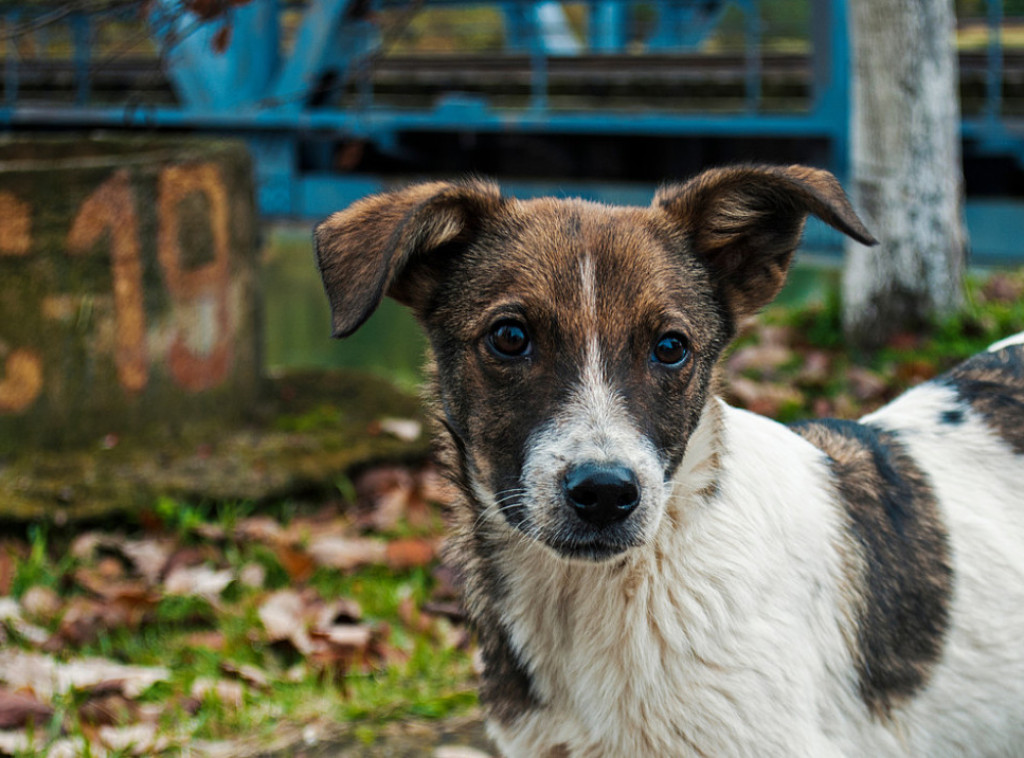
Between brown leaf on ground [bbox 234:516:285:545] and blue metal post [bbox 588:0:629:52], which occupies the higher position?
blue metal post [bbox 588:0:629:52]

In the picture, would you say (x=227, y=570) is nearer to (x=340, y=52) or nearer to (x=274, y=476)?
(x=274, y=476)

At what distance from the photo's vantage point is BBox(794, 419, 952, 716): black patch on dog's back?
261 cm

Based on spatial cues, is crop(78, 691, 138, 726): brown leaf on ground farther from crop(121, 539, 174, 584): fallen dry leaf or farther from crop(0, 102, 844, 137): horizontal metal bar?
crop(0, 102, 844, 137): horizontal metal bar

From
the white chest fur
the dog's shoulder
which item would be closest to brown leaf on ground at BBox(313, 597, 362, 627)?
the white chest fur

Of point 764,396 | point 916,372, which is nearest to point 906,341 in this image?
point 916,372

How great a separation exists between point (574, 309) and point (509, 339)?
0.58 feet

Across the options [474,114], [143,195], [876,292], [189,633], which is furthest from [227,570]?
[474,114]

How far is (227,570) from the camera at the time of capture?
487cm

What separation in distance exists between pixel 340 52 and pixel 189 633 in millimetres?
6425

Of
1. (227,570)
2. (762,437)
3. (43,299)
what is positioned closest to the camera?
(762,437)

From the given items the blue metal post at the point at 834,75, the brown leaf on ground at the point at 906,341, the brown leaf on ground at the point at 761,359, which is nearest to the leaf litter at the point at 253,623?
the brown leaf on ground at the point at 906,341

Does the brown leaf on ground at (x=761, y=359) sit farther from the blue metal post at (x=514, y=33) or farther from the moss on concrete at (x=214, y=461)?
the blue metal post at (x=514, y=33)

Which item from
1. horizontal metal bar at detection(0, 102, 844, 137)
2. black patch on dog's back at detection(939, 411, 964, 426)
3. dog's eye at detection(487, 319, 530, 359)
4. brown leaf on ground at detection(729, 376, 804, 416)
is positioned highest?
horizontal metal bar at detection(0, 102, 844, 137)

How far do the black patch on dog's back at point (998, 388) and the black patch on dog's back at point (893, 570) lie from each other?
0.26 metres
